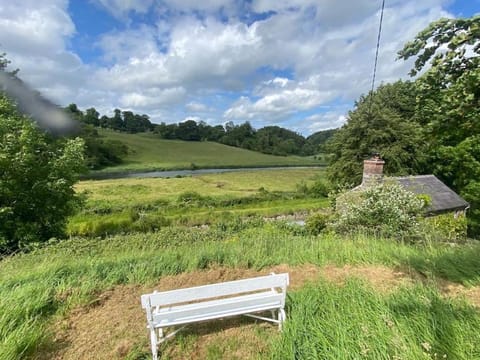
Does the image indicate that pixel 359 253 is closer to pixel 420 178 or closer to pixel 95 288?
pixel 95 288

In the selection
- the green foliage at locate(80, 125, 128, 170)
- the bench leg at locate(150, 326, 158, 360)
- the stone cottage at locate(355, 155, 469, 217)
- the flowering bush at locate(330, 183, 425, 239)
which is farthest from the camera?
the green foliage at locate(80, 125, 128, 170)

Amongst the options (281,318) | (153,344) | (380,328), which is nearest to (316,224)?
(281,318)

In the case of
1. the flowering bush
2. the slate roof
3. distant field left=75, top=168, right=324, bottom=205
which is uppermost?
the flowering bush

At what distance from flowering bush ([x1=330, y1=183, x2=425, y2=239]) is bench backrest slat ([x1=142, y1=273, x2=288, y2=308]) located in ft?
19.0

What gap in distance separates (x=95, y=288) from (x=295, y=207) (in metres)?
24.9

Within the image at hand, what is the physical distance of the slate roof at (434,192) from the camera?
13.8m

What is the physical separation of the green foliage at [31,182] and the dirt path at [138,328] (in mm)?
8112

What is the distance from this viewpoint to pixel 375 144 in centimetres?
2108

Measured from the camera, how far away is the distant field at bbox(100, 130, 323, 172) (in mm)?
75269

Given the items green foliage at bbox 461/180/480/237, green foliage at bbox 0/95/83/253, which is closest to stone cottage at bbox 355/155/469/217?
green foliage at bbox 461/180/480/237

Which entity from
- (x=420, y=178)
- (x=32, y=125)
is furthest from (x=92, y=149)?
(x=420, y=178)

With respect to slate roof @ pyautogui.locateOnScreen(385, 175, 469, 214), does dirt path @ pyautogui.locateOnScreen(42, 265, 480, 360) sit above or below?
above

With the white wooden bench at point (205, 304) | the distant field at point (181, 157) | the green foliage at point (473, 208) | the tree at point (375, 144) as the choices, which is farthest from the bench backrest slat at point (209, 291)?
the distant field at point (181, 157)

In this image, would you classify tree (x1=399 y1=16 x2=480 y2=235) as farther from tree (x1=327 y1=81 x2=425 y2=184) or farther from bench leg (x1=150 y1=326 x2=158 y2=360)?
tree (x1=327 y1=81 x2=425 y2=184)
